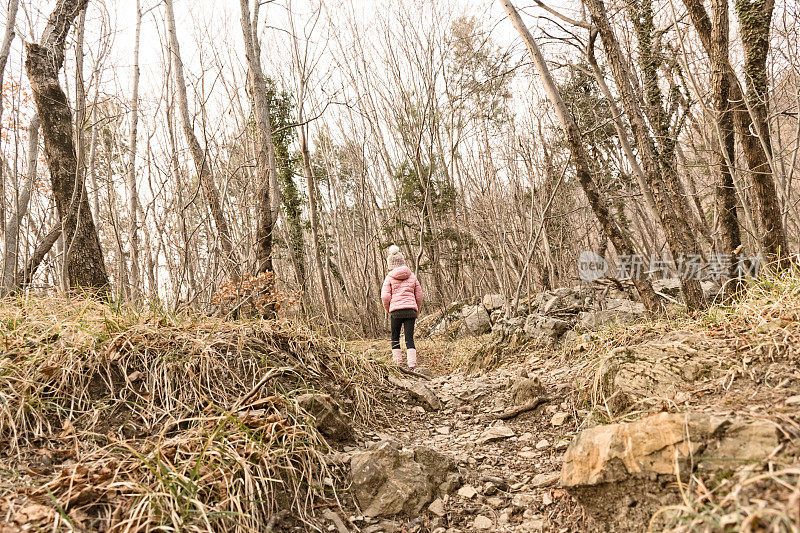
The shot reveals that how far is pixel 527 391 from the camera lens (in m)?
3.37

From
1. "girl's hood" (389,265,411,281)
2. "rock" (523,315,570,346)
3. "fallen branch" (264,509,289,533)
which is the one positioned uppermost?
"girl's hood" (389,265,411,281)

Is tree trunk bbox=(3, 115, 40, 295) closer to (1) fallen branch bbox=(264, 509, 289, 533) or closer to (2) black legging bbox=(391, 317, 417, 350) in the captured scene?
(2) black legging bbox=(391, 317, 417, 350)

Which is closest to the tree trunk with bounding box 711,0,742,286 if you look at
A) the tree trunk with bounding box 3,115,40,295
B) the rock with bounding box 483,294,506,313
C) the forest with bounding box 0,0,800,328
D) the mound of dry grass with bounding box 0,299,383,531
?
the forest with bounding box 0,0,800,328

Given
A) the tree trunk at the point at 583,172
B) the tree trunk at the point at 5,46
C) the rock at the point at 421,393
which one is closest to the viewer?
the rock at the point at 421,393

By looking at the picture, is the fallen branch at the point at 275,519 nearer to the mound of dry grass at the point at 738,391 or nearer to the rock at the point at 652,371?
the mound of dry grass at the point at 738,391

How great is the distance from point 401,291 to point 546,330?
189 centimetres

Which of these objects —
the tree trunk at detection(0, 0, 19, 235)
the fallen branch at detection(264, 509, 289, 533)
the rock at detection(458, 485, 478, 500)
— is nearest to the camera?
the fallen branch at detection(264, 509, 289, 533)

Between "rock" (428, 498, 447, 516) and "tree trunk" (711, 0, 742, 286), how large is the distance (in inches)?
147

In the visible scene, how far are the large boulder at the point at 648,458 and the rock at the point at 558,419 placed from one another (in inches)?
43.4

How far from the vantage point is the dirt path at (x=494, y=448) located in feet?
6.63

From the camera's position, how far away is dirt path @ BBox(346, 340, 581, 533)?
2020mm

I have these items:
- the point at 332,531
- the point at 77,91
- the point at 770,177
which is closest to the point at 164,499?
the point at 332,531

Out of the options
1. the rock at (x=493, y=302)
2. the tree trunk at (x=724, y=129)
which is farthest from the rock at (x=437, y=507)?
the rock at (x=493, y=302)

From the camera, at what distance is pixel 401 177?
422 inches
